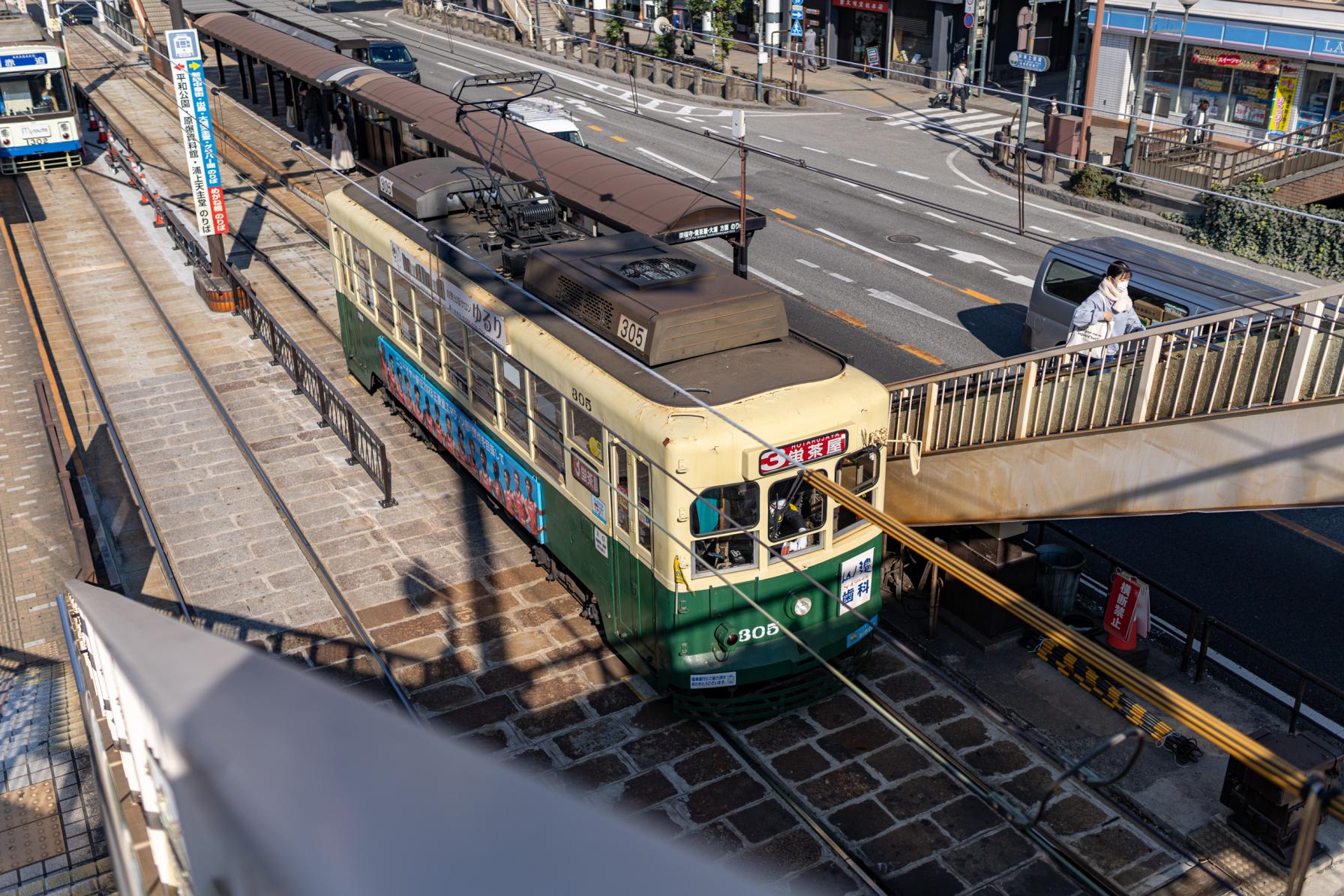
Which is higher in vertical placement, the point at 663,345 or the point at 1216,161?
the point at 663,345

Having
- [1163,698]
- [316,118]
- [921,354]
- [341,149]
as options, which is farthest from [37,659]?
[316,118]

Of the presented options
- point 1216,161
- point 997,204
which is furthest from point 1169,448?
point 1216,161

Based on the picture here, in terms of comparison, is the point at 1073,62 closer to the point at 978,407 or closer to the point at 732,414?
the point at 978,407

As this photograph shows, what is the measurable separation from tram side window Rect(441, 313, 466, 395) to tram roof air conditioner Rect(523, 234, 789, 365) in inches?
53.7

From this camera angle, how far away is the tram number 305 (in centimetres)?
962

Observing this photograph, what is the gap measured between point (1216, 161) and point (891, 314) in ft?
42.1

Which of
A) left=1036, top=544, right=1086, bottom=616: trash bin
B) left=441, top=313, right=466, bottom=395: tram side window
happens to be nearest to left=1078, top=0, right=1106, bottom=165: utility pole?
left=1036, top=544, right=1086, bottom=616: trash bin

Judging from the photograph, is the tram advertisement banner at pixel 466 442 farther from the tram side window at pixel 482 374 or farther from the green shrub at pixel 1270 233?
the green shrub at pixel 1270 233

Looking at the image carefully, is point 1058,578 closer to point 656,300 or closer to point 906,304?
point 656,300

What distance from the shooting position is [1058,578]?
1161 cm

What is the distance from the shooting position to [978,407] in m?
11.0

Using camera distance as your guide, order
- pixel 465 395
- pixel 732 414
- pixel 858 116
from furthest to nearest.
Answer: pixel 858 116
pixel 465 395
pixel 732 414

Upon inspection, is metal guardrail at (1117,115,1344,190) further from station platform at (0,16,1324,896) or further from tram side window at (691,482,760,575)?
tram side window at (691,482,760,575)

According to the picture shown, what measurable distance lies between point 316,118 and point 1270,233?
23.3 m
